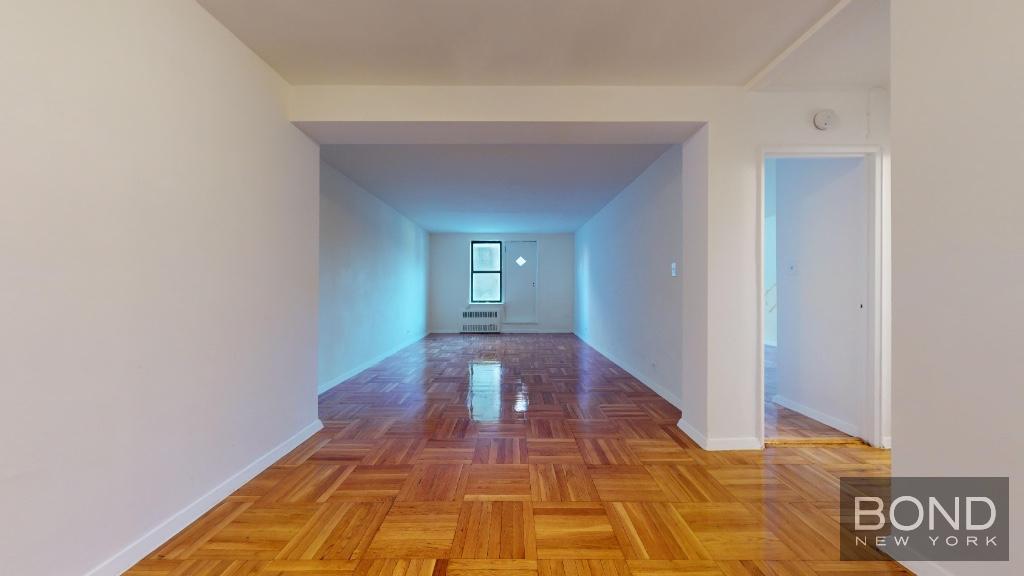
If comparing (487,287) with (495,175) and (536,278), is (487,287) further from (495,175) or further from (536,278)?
(495,175)

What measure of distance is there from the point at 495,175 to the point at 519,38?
7.33 ft

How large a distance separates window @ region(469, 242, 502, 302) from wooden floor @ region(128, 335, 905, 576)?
19.5ft

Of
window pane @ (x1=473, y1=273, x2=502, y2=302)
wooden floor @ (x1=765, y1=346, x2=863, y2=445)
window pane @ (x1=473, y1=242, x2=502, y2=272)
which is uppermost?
window pane @ (x1=473, y1=242, x2=502, y2=272)

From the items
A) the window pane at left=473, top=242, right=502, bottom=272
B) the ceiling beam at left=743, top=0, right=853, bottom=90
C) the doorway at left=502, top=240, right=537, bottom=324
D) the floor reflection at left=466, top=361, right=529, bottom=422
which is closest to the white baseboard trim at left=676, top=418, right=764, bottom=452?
the floor reflection at left=466, top=361, right=529, bottom=422

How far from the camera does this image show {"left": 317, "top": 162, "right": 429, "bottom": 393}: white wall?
3.97 metres

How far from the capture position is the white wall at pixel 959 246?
116 cm

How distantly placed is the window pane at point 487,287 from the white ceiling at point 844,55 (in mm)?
7057

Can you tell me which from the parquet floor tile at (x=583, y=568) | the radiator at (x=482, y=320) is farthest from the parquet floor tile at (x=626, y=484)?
the radiator at (x=482, y=320)

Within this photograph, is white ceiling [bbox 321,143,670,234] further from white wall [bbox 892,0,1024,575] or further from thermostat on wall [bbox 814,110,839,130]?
white wall [bbox 892,0,1024,575]

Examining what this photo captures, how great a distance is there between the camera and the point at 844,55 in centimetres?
216

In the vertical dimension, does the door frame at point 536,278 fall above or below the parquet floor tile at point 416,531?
above

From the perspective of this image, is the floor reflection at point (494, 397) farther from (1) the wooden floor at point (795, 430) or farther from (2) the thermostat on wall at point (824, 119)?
(2) the thermostat on wall at point (824, 119)

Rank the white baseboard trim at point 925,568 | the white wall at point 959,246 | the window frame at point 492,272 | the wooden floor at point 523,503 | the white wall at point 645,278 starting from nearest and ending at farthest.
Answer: the white wall at point 959,246 < the white baseboard trim at point 925,568 < the wooden floor at point 523,503 < the white wall at point 645,278 < the window frame at point 492,272

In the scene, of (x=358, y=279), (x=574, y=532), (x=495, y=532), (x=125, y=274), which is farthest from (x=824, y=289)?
(x=358, y=279)
